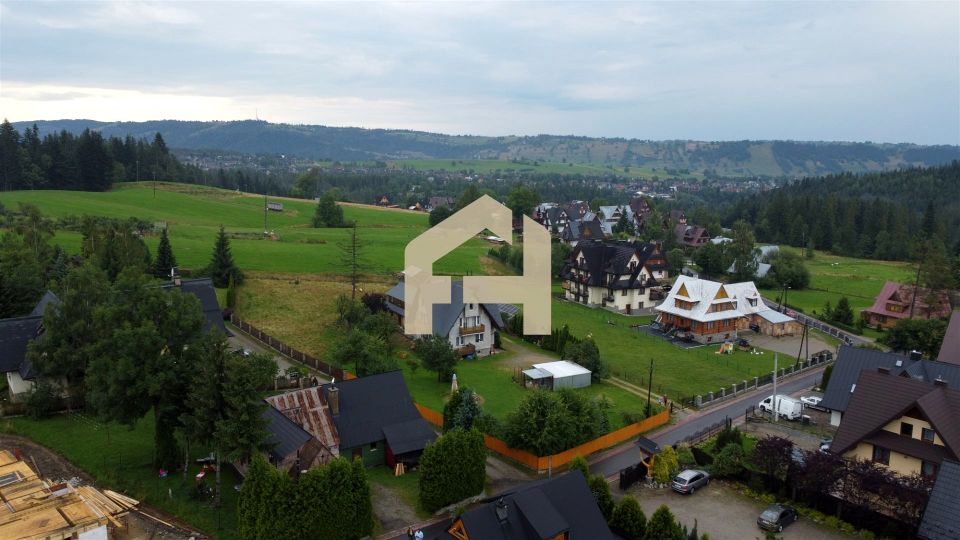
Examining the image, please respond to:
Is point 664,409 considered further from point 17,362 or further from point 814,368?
point 17,362

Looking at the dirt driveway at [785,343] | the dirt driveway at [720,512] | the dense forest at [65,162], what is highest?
the dense forest at [65,162]

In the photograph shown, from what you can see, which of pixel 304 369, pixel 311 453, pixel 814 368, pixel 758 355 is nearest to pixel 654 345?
pixel 758 355

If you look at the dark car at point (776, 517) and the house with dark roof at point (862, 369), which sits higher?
the house with dark roof at point (862, 369)

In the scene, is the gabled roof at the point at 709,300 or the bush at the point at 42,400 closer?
the bush at the point at 42,400

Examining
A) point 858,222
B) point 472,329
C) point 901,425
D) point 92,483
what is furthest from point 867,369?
point 858,222

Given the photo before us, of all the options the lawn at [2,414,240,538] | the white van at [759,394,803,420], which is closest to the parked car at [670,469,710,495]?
the white van at [759,394,803,420]

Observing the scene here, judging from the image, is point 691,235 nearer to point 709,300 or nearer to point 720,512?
Result: point 709,300

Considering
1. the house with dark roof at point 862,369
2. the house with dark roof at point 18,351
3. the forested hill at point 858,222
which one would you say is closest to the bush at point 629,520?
the house with dark roof at point 862,369

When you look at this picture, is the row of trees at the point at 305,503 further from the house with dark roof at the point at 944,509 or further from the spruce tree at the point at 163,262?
the spruce tree at the point at 163,262
